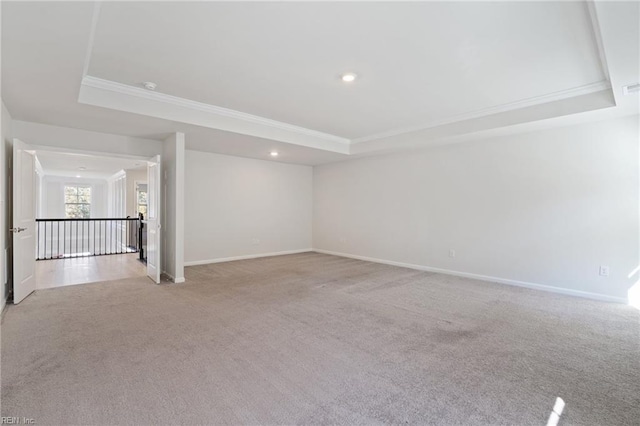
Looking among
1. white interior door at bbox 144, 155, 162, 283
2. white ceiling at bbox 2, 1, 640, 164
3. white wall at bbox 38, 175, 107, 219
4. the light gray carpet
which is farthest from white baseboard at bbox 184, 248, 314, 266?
white wall at bbox 38, 175, 107, 219

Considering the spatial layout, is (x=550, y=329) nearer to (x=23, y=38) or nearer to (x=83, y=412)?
(x=83, y=412)

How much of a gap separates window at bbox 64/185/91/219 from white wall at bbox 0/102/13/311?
1059 cm

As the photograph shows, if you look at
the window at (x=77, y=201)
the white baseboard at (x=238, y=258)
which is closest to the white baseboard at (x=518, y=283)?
the white baseboard at (x=238, y=258)

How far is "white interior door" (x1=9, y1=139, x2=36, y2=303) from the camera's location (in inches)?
150

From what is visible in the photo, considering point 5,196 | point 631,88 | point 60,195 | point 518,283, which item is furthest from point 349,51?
point 60,195

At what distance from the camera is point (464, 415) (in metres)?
1.85

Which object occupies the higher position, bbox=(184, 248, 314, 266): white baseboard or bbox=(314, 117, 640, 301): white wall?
bbox=(314, 117, 640, 301): white wall

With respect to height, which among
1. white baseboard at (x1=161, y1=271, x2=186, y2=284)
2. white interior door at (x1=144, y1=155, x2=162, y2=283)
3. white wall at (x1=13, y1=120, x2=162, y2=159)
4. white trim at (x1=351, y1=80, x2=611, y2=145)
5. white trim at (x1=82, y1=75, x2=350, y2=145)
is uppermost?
white trim at (x1=351, y1=80, x2=611, y2=145)

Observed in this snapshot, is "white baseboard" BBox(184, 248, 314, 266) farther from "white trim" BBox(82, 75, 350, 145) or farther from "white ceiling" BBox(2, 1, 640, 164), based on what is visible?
"white trim" BBox(82, 75, 350, 145)

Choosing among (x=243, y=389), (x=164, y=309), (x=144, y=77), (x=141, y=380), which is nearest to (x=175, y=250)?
(x=164, y=309)

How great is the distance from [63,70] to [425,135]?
16.1 ft

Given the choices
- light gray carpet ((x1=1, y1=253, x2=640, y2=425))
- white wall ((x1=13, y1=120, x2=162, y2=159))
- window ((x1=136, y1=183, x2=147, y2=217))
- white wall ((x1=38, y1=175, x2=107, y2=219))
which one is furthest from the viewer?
white wall ((x1=38, y1=175, x2=107, y2=219))

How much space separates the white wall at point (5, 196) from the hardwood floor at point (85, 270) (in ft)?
2.77

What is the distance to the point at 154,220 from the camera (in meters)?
5.10
